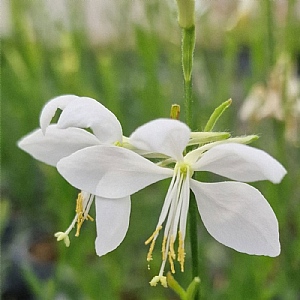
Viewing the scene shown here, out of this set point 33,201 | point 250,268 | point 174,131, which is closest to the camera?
point 174,131

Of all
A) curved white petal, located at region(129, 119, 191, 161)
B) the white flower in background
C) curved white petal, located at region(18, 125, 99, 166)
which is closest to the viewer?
curved white petal, located at region(129, 119, 191, 161)

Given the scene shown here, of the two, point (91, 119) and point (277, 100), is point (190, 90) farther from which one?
point (277, 100)

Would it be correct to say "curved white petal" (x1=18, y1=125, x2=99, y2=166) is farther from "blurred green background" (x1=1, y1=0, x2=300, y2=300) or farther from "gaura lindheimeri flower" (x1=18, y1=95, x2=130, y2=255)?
"blurred green background" (x1=1, y1=0, x2=300, y2=300)

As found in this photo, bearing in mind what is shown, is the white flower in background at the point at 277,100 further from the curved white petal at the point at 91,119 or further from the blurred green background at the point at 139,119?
the curved white petal at the point at 91,119

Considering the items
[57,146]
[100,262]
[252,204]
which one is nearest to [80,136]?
[57,146]

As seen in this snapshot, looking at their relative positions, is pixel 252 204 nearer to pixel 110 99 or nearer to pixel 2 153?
pixel 110 99

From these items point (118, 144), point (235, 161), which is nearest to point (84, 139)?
point (118, 144)

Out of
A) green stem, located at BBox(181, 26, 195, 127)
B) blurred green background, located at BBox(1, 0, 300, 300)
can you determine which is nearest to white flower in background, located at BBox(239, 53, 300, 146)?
blurred green background, located at BBox(1, 0, 300, 300)

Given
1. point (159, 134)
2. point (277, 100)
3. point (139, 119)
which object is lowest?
point (139, 119)
